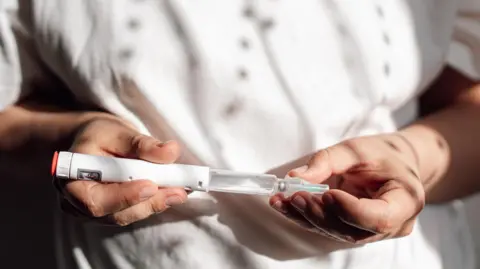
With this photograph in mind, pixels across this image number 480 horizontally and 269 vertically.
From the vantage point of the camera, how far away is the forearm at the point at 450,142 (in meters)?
0.57

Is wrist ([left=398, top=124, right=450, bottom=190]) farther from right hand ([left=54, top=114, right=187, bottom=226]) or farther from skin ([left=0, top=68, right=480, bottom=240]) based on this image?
right hand ([left=54, top=114, right=187, bottom=226])

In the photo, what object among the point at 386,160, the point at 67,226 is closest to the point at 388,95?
the point at 386,160

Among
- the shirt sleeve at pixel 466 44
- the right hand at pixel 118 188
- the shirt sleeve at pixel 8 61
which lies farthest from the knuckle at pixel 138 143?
the shirt sleeve at pixel 466 44

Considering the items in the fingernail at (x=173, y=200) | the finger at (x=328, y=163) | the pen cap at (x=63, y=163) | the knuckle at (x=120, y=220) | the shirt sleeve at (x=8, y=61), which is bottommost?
the knuckle at (x=120, y=220)

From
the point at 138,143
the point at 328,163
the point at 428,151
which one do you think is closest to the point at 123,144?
the point at 138,143

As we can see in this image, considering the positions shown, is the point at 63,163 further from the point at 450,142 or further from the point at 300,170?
the point at 450,142

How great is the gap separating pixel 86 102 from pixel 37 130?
0.05 meters

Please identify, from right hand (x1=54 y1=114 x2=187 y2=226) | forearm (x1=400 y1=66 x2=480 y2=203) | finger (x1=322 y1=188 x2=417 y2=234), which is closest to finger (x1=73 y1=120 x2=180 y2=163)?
right hand (x1=54 y1=114 x2=187 y2=226)

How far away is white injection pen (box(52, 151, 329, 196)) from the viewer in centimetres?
45

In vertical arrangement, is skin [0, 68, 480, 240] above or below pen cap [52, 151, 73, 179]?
below

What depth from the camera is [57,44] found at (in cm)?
50

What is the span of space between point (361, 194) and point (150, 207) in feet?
0.50

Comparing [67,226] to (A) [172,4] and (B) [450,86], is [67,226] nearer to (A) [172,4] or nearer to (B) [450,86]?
(A) [172,4]

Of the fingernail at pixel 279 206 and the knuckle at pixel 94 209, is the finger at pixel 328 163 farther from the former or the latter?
the knuckle at pixel 94 209
